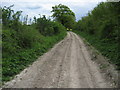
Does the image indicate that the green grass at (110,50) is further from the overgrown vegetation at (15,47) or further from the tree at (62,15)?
the tree at (62,15)

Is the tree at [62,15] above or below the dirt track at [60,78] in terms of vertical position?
above

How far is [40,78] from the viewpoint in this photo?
702 centimetres

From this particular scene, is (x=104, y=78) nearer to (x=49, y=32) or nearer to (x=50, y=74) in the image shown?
(x=50, y=74)

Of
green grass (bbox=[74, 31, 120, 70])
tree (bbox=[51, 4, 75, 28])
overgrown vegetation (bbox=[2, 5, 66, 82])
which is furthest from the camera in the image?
tree (bbox=[51, 4, 75, 28])

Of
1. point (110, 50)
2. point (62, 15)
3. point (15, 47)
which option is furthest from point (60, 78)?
point (62, 15)

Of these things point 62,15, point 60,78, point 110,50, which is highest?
point 62,15

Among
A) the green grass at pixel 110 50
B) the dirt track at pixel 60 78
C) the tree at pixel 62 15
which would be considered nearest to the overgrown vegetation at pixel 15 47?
the dirt track at pixel 60 78

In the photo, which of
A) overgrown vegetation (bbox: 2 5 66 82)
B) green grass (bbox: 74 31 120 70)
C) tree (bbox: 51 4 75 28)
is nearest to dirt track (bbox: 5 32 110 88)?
overgrown vegetation (bbox: 2 5 66 82)

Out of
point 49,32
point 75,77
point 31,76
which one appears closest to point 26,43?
point 31,76

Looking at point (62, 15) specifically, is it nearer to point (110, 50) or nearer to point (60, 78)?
point (110, 50)

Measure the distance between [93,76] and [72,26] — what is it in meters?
68.1

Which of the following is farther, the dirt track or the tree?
the tree

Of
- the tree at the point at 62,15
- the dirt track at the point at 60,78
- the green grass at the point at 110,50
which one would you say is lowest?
the dirt track at the point at 60,78

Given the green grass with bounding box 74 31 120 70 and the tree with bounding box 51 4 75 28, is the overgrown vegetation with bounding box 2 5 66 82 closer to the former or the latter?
the green grass with bounding box 74 31 120 70
